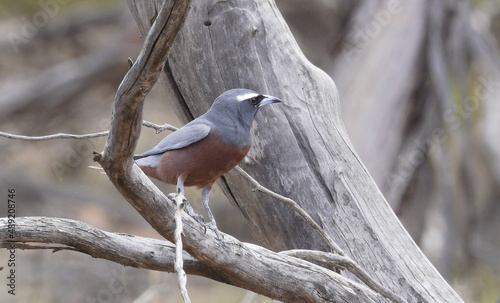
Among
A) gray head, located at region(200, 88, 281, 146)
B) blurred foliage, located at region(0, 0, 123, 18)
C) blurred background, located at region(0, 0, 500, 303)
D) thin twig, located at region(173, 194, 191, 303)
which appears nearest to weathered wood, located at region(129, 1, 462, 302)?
gray head, located at region(200, 88, 281, 146)

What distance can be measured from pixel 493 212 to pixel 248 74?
6.54m

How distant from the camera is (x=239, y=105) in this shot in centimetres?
280

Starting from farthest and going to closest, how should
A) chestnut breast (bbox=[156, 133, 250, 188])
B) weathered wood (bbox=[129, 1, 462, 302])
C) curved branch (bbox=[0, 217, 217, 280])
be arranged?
1. weathered wood (bbox=[129, 1, 462, 302])
2. chestnut breast (bbox=[156, 133, 250, 188])
3. curved branch (bbox=[0, 217, 217, 280])

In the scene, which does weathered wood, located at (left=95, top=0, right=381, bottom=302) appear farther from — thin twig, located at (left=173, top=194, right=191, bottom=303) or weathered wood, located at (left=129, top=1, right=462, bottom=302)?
weathered wood, located at (left=129, top=1, right=462, bottom=302)

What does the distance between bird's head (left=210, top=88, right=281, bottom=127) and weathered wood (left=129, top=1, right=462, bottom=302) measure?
0.69 metres

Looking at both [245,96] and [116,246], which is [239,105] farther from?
[116,246]

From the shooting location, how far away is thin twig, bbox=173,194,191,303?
1.90 metres

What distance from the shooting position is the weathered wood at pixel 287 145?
135 inches

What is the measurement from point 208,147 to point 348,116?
13.3 feet

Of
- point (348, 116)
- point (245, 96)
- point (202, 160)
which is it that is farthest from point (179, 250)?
point (348, 116)

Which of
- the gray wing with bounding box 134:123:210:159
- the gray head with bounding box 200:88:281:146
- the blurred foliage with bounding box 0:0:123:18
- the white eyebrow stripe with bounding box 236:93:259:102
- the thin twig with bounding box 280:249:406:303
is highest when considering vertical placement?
the blurred foliage with bounding box 0:0:123:18

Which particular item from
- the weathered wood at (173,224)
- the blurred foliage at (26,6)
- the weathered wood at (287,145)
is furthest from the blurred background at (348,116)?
the weathered wood at (173,224)

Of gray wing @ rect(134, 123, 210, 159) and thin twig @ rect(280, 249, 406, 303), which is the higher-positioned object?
gray wing @ rect(134, 123, 210, 159)

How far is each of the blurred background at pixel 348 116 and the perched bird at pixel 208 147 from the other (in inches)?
140
